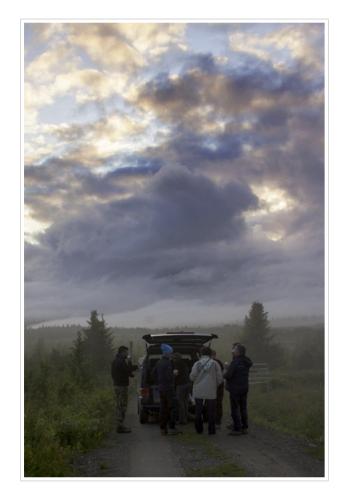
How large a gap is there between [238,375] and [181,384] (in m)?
2.05

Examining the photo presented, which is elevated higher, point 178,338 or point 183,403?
point 178,338

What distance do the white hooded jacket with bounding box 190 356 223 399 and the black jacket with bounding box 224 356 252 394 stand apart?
27cm

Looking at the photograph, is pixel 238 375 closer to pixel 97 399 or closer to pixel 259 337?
pixel 97 399

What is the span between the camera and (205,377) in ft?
48.4

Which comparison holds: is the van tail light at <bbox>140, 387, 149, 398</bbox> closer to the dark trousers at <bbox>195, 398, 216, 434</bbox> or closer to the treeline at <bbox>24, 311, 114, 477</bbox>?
the treeline at <bbox>24, 311, 114, 477</bbox>

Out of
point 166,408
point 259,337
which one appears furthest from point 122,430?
point 259,337
